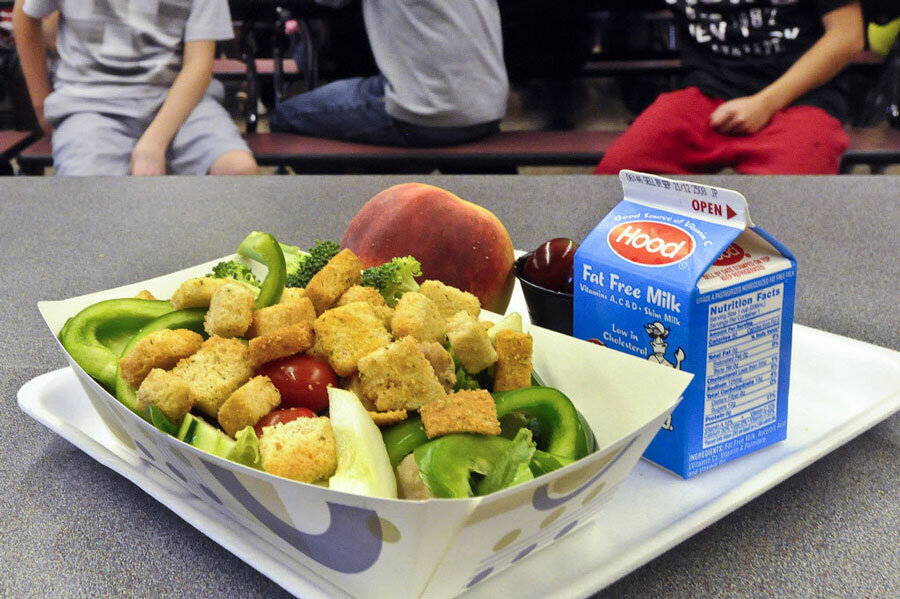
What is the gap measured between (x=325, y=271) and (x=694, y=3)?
1.68 m

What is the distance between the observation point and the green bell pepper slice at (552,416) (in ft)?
1.28

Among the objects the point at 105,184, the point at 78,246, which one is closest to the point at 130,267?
the point at 78,246

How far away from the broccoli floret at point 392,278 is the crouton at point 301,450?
0.18m

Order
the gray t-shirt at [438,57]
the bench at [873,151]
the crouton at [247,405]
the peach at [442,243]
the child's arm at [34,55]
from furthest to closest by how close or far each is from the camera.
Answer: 1. the child's arm at [34,55]
2. the gray t-shirt at [438,57]
3. the bench at [873,151]
4. the peach at [442,243]
5. the crouton at [247,405]

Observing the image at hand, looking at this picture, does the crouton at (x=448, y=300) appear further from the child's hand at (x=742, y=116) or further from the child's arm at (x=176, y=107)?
the child's arm at (x=176, y=107)

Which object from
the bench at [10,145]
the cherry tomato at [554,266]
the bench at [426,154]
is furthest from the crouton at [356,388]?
the bench at [10,145]

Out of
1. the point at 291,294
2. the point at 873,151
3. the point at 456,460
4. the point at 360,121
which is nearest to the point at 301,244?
the point at 291,294

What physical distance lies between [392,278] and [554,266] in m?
0.13

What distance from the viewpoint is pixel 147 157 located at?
2.17m

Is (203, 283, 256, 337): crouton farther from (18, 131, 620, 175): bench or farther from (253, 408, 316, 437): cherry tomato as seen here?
(18, 131, 620, 175): bench

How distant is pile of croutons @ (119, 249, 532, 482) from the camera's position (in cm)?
37

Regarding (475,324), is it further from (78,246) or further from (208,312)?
(78,246)

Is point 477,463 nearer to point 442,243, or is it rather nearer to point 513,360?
point 513,360

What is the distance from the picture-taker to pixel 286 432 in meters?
0.37
